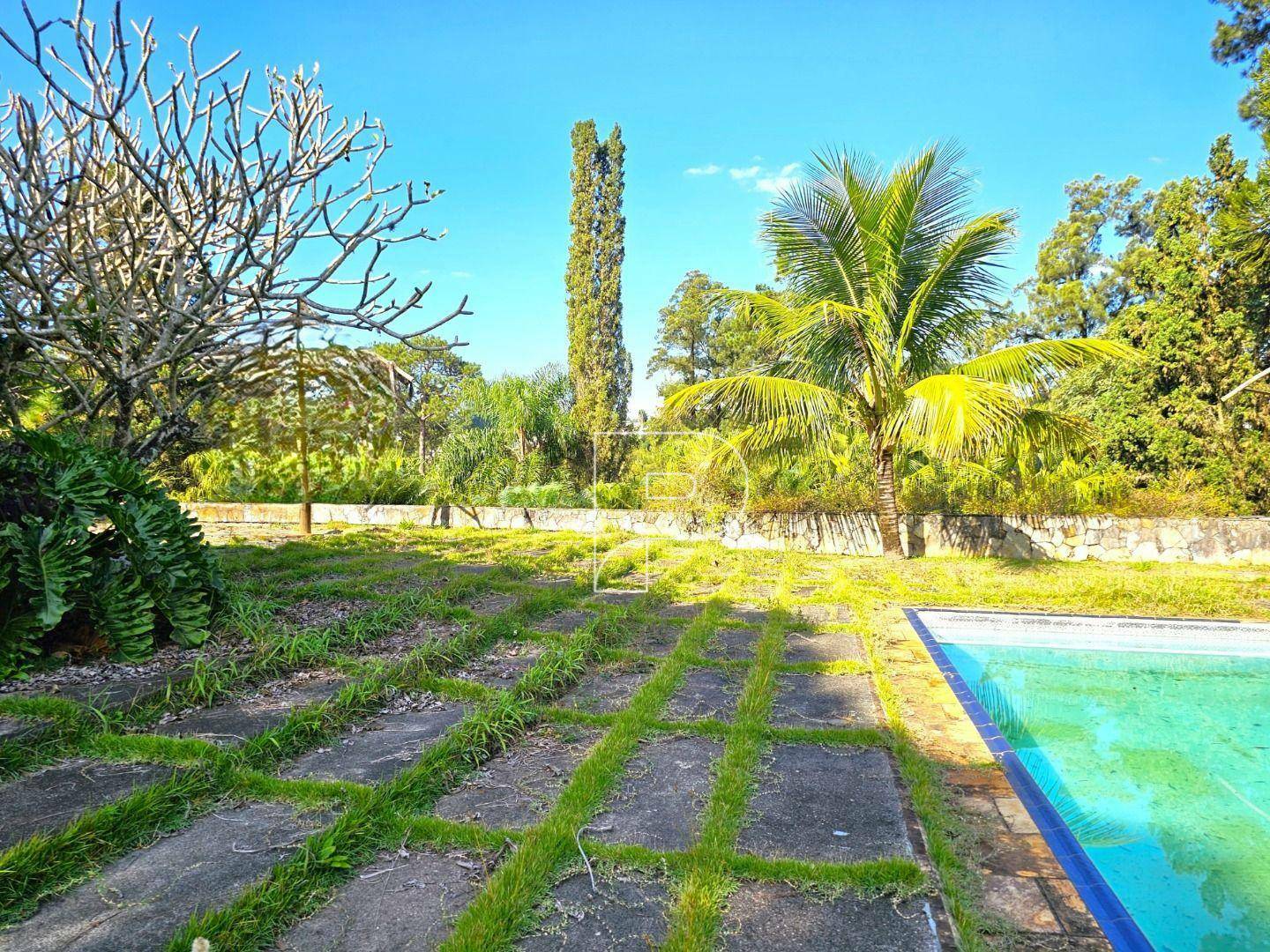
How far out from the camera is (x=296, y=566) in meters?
A: 7.80

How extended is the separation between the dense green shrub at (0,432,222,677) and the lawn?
0.31 metres

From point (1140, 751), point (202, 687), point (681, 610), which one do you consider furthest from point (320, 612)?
point (1140, 751)

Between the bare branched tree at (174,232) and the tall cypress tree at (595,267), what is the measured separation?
46.8 ft

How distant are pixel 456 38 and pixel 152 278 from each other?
20.2 ft

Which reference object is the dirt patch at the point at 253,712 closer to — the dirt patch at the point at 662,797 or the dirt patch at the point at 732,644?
the dirt patch at the point at 662,797

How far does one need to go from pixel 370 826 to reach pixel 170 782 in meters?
0.93

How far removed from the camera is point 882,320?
816 cm

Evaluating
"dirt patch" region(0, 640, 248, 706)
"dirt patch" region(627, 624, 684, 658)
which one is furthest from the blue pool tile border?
"dirt patch" region(0, 640, 248, 706)

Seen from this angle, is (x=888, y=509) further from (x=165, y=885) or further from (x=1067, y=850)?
(x=165, y=885)

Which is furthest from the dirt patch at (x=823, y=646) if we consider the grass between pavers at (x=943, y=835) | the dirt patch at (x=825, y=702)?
the grass between pavers at (x=943, y=835)

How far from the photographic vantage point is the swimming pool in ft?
7.89

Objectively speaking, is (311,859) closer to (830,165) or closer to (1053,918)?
(1053,918)

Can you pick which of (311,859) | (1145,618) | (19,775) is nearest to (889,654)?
(1145,618)

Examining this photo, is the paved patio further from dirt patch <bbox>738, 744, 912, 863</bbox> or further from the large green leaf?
the large green leaf
